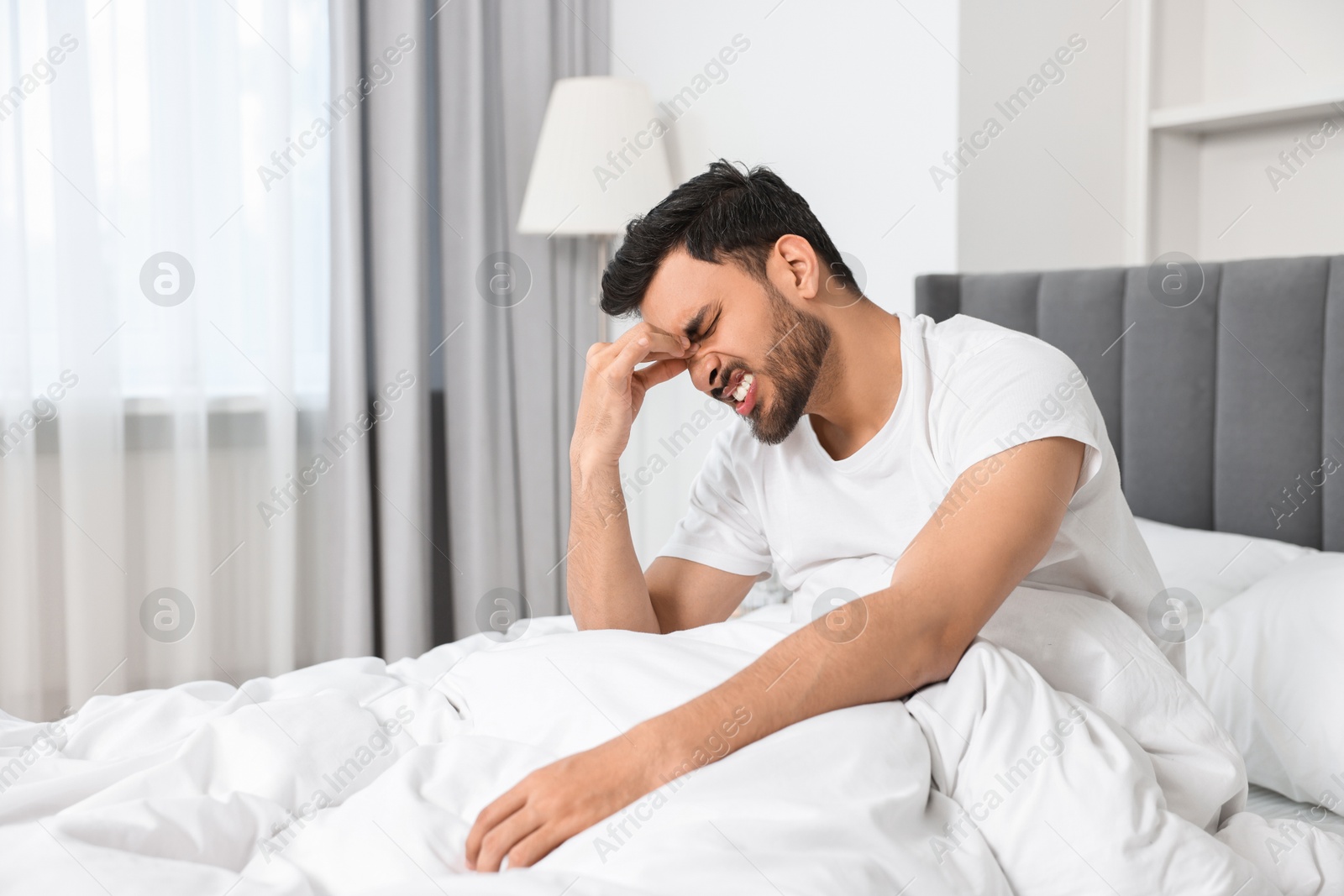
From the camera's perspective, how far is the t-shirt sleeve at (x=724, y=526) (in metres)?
1.48

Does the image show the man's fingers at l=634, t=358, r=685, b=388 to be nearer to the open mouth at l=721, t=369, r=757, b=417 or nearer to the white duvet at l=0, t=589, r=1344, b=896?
the open mouth at l=721, t=369, r=757, b=417

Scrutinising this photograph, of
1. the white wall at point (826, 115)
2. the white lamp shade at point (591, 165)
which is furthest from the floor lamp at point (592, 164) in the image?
the white wall at point (826, 115)

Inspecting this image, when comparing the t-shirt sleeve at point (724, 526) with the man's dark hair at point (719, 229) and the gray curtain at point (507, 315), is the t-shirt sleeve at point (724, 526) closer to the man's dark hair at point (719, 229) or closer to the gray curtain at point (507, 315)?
the man's dark hair at point (719, 229)

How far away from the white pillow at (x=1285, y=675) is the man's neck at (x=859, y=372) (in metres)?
0.61

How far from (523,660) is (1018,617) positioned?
0.53 metres

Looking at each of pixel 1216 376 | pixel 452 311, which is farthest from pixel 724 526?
pixel 452 311

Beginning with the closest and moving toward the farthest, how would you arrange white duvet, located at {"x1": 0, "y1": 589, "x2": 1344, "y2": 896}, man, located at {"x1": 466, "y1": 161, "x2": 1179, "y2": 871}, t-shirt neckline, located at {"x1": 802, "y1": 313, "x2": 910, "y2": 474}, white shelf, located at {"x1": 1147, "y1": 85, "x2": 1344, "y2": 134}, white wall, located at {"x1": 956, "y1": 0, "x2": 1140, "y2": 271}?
white duvet, located at {"x1": 0, "y1": 589, "x2": 1344, "y2": 896}
man, located at {"x1": 466, "y1": 161, "x2": 1179, "y2": 871}
t-shirt neckline, located at {"x1": 802, "y1": 313, "x2": 910, "y2": 474}
white shelf, located at {"x1": 1147, "y1": 85, "x2": 1344, "y2": 134}
white wall, located at {"x1": 956, "y1": 0, "x2": 1140, "y2": 271}

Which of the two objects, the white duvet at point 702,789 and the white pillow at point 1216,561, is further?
the white pillow at point 1216,561

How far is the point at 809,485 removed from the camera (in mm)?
1336

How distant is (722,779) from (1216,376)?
1.39 meters

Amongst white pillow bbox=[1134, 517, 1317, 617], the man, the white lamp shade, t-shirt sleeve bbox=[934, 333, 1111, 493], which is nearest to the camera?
the man

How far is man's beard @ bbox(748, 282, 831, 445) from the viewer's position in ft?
4.14

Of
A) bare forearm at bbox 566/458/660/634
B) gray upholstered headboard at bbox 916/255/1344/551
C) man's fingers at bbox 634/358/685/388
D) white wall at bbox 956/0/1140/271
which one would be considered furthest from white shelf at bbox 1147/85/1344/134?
bare forearm at bbox 566/458/660/634

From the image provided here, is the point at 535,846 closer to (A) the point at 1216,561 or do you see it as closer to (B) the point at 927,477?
(B) the point at 927,477
